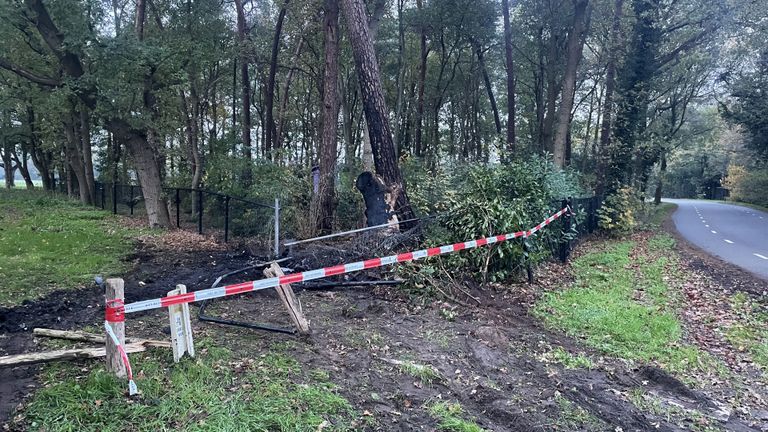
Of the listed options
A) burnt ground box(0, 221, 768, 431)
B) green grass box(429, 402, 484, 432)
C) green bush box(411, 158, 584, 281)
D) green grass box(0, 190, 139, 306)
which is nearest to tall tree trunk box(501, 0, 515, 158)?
green bush box(411, 158, 584, 281)

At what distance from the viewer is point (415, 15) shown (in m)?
21.1

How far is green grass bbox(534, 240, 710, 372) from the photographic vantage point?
5169 millimetres

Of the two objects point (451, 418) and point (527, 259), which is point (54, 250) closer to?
point (527, 259)

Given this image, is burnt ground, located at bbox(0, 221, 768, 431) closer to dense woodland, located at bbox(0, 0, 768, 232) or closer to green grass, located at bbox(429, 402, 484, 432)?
green grass, located at bbox(429, 402, 484, 432)

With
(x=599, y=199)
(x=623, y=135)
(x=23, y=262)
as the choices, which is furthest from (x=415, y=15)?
(x=23, y=262)

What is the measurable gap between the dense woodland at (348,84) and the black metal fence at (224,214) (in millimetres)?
552

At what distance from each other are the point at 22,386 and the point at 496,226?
6.21 m

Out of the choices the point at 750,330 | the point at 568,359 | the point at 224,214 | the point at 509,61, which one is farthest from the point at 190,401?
the point at 509,61

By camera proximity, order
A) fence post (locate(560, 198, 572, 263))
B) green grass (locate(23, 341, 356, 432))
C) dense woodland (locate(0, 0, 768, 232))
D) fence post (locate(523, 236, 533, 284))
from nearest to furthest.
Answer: green grass (locate(23, 341, 356, 432)), fence post (locate(523, 236, 533, 284)), fence post (locate(560, 198, 572, 263)), dense woodland (locate(0, 0, 768, 232))

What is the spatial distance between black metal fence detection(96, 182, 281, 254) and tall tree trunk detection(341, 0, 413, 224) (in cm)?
241

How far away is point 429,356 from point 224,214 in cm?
943

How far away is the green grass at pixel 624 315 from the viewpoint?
17.0ft

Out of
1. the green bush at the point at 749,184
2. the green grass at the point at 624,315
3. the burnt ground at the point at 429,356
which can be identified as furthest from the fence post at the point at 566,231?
the green bush at the point at 749,184

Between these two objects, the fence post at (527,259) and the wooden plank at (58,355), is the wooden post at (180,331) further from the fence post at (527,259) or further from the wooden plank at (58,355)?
the fence post at (527,259)
